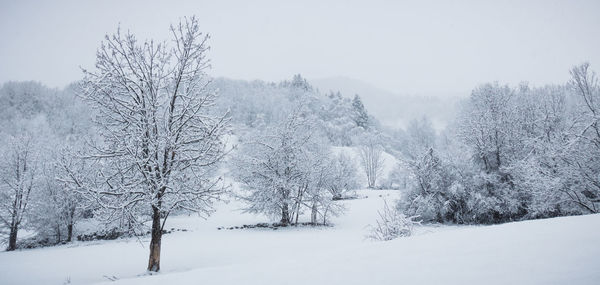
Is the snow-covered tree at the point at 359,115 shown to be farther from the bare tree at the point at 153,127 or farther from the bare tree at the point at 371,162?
the bare tree at the point at 153,127

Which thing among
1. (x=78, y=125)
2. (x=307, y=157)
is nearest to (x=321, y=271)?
(x=307, y=157)

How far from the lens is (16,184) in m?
18.1

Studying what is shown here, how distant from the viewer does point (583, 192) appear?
14219 millimetres

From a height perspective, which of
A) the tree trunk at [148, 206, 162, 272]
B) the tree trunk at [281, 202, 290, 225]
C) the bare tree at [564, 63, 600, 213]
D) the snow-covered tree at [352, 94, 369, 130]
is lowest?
the tree trunk at [281, 202, 290, 225]

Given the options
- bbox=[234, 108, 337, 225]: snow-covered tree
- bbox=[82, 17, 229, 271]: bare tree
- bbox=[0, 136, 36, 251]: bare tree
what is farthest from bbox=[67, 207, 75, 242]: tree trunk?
bbox=[82, 17, 229, 271]: bare tree

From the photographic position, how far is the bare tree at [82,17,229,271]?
26.5ft

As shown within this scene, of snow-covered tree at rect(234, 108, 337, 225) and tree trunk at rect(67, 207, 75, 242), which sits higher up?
snow-covered tree at rect(234, 108, 337, 225)

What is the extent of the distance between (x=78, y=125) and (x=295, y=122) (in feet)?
231

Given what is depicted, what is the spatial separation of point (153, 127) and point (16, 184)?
56.9 ft

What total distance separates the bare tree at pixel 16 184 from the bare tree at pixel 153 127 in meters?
14.5

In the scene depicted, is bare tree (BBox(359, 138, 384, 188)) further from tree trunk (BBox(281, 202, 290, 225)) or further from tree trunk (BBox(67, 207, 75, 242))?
tree trunk (BBox(67, 207, 75, 242))

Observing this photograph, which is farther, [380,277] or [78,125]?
[78,125]

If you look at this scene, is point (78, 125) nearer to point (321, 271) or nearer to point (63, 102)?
point (63, 102)

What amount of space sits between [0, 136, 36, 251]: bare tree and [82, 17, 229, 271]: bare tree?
14.5 metres
